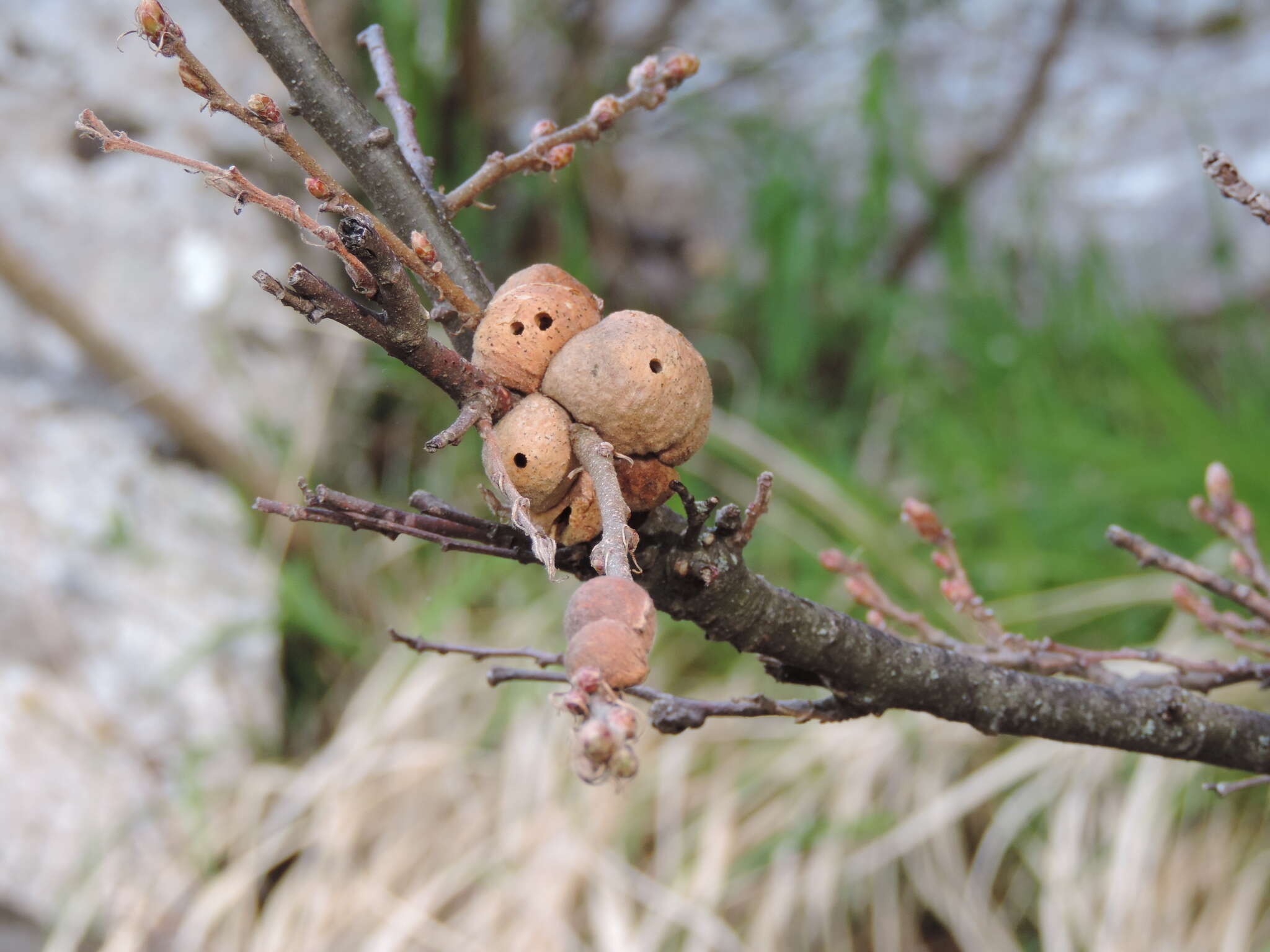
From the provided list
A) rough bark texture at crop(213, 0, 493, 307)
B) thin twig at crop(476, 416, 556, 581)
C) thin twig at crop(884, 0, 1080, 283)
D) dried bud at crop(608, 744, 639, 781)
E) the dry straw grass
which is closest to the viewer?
dried bud at crop(608, 744, 639, 781)

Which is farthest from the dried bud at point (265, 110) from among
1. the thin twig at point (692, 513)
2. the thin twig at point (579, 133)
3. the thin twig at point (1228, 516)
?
the thin twig at point (1228, 516)

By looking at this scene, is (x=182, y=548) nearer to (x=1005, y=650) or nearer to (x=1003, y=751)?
(x=1003, y=751)

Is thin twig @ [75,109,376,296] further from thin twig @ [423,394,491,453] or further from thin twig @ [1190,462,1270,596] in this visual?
thin twig @ [1190,462,1270,596]

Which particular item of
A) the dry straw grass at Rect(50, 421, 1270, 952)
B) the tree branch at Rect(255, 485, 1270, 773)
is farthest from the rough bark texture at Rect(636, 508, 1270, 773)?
the dry straw grass at Rect(50, 421, 1270, 952)

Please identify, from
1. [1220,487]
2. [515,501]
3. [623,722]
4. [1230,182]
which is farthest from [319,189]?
[1220,487]

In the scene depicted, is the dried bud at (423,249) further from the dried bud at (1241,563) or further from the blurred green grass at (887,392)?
the blurred green grass at (887,392)

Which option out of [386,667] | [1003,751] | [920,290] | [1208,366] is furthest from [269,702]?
[1208,366]

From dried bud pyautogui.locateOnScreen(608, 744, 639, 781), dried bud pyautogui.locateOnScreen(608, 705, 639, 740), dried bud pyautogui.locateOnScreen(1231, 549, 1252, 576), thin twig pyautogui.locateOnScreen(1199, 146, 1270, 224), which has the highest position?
dried bud pyautogui.locateOnScreen(1231, 549, 1252, 576)
